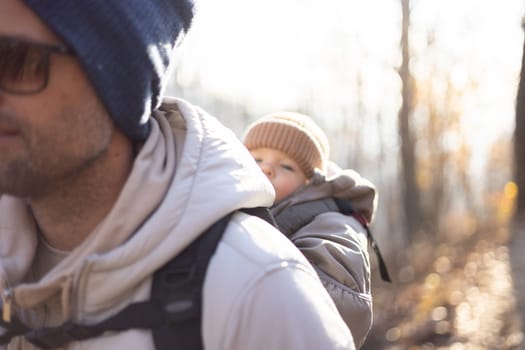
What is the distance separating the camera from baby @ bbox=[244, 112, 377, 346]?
2.52 metres

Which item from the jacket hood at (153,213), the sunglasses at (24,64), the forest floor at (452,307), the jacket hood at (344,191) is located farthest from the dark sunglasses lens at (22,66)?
the forest floor at (452,307)

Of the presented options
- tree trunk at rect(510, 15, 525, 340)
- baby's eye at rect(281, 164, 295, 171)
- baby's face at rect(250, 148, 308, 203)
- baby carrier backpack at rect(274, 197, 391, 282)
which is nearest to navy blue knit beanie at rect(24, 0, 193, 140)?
baby carrier backpack at rect(274, 197, 391, 282)

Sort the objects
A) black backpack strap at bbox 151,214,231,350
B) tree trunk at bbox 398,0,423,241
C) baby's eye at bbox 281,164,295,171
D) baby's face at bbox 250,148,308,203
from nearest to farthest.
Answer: black backpack strap at bbox 151,214,231,350 < baby's face at bbox 250,148,308,203 < baby's eye at bbox 281,164,295,171 < tree trunk at bbox 398,0,423,241

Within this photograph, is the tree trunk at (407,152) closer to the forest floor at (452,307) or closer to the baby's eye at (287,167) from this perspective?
the forest floor at (452,307)

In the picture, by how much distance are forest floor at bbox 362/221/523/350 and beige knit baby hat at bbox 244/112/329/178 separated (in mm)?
4634

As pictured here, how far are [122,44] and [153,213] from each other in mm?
446

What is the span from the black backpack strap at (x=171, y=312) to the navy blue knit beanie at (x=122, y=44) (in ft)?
1.35

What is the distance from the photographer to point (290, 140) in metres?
3.46

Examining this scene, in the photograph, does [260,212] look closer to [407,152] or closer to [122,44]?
[122,44]

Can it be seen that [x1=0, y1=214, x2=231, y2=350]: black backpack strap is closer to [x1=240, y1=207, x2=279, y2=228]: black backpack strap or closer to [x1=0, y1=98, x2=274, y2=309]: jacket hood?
[x1=0, y1=98, x2=274, y2=309]: jacket hood

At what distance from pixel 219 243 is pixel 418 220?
24191mm

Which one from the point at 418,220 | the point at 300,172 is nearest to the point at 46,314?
the point at 300,172

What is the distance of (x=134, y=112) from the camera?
1.88m

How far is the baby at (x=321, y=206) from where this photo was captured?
2.52 meters
